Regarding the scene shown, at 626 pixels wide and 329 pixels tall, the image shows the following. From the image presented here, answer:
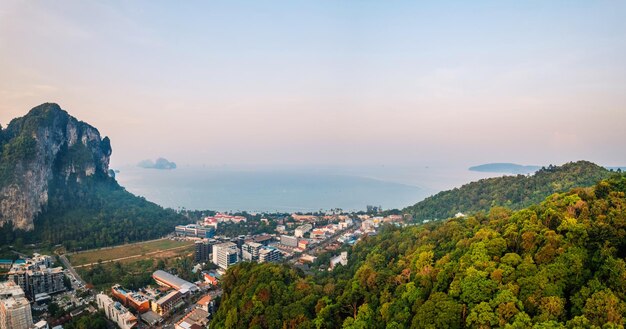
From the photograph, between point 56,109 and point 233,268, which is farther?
point 56,109

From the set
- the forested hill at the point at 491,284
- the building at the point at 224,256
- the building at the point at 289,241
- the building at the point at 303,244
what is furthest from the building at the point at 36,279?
the building at the point at 303,244

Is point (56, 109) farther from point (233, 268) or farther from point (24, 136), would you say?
point (233, 268)

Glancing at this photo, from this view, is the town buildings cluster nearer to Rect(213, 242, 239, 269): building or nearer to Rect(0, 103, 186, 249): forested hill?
Rect(0, 103, 186, 249): forested hill

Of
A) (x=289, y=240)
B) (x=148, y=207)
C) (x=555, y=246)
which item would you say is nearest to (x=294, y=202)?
(x=148, y=207)

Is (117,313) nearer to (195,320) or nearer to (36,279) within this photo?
(195,320)

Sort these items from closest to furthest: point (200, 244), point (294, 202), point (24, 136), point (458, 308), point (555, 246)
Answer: point (458, 308) < point (555, 246) < point (200, 244) < point (24, 136) < point (294, 202)

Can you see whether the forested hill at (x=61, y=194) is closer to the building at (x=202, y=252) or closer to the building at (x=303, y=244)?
the building at (x=202, y=252)
